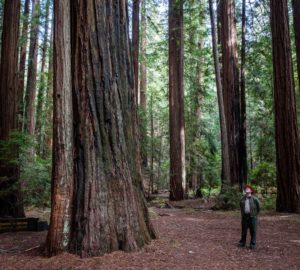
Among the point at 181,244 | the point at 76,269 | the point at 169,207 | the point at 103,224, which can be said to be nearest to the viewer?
the point at 76,269

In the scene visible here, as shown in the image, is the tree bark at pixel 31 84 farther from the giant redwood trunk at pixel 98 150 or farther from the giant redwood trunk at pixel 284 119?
the giant redwood trunk at pixel 98 150

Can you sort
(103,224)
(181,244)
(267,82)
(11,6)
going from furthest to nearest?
(267,82) < (11,6) < (181,244) < (103,224)

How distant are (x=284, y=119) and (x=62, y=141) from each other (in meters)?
8.26

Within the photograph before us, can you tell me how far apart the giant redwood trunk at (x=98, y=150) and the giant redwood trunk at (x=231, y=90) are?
27.5 ft

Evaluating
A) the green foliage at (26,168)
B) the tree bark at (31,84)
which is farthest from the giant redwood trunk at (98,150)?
the tree bark at (31,84)

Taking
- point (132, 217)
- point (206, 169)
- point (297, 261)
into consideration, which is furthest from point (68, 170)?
point (206, 169)

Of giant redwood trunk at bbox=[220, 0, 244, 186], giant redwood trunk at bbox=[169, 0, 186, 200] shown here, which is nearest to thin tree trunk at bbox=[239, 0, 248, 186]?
giant redwood trunk at bbox=[220, 0, 244, 186]

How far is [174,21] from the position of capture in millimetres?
18219

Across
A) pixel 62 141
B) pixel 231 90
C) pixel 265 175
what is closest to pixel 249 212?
pixel 62 141

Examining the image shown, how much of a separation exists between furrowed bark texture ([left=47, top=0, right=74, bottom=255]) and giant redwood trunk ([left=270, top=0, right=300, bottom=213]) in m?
7.88

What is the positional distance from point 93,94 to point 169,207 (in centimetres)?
944

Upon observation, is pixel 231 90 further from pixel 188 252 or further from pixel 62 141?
pixel 62 141

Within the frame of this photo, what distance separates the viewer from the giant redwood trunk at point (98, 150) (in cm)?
610

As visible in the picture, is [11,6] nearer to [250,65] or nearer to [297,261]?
[297,261]
